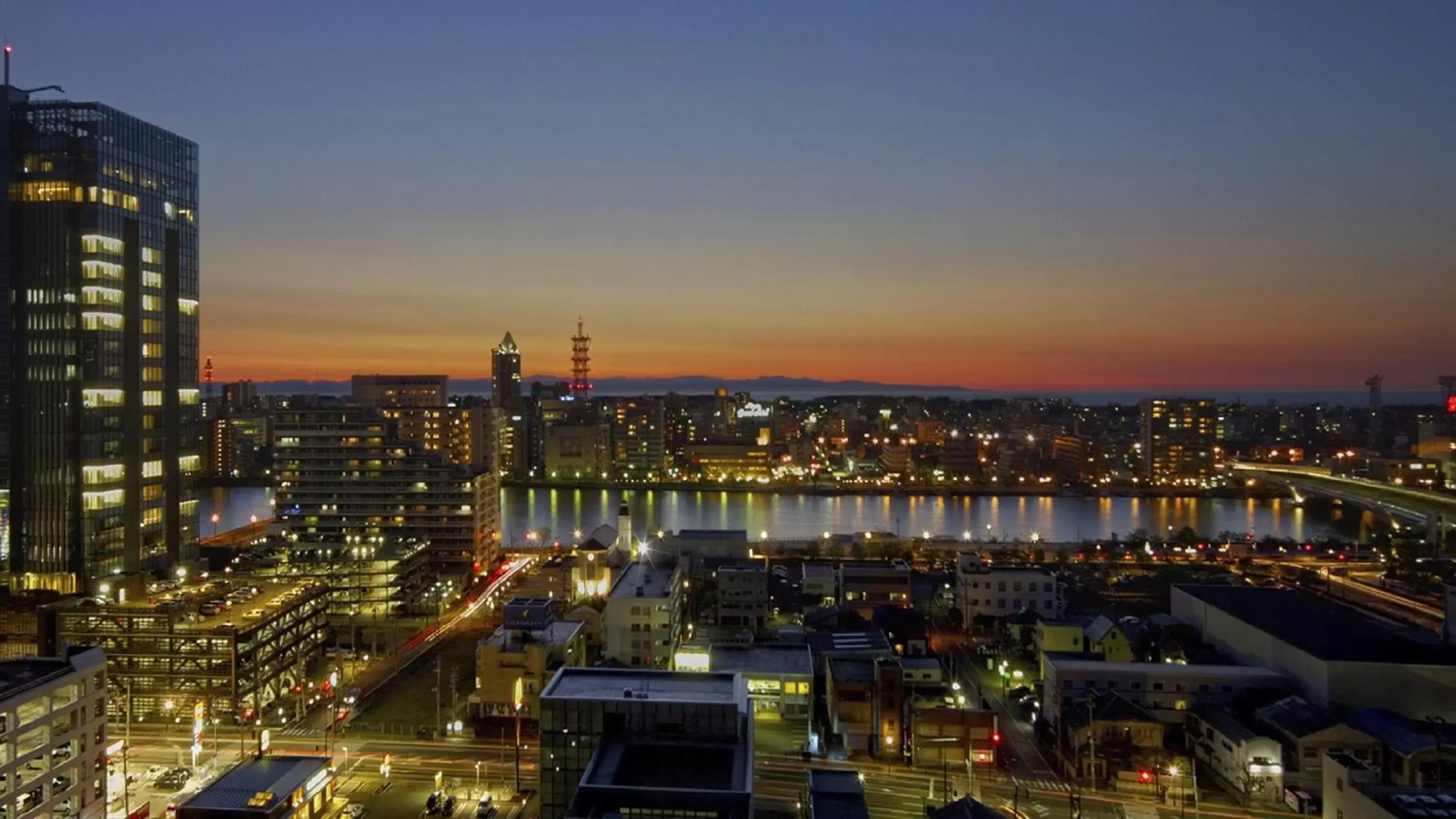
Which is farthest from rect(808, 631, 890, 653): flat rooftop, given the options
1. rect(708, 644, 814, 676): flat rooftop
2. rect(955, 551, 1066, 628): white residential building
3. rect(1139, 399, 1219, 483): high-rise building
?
rect(1139, 399, 1219, 483): high-rise building

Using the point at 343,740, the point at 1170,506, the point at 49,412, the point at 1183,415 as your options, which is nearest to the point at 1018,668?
the point at 343,740

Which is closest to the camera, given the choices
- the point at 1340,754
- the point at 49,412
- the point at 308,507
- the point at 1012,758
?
the point at 1340,754

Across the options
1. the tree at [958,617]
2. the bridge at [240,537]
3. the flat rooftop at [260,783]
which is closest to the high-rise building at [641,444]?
the bridge at [240,537]

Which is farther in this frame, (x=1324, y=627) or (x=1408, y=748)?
(x=1324, y=627)

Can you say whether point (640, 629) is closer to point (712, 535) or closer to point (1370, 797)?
point (712, 535)

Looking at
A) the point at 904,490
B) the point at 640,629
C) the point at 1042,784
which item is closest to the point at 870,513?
the point at 904,490

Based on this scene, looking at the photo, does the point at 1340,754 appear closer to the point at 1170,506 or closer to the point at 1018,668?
the point at 1018,668

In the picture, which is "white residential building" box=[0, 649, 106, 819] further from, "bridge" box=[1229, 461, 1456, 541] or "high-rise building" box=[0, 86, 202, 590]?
"bridge" box=[1229, 461, 1456, 541]
